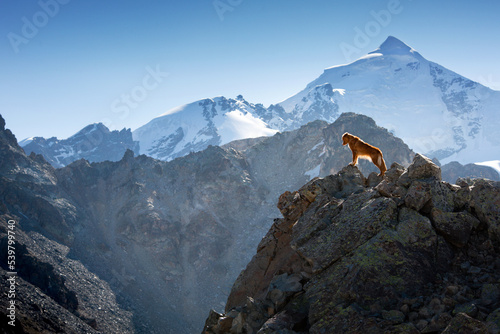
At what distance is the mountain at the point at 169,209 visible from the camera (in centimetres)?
9981

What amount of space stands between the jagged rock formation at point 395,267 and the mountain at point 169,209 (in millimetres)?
71859

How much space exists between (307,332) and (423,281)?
168 inches

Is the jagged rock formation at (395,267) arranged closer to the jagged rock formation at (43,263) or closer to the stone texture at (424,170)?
the stone texture at (424,170)

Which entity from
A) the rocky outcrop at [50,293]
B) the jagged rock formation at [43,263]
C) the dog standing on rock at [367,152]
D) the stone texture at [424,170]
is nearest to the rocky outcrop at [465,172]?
the rocky outcrop at [50,293]

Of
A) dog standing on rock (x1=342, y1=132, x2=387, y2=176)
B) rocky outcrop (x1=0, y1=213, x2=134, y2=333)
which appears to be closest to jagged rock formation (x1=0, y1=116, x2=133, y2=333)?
rocky outcrop (x1=0, y1=213, x2=134, y2=333)

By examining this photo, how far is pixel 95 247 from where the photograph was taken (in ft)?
363

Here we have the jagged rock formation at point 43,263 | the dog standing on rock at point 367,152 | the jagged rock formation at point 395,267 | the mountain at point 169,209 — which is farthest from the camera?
→ the mountain at point 169,209

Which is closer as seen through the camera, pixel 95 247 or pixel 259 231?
pixel 95 247

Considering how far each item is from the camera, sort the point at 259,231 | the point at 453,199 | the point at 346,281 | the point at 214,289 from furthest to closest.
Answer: the point at 259,231, the point at 214,289, the point at 453,199, the point at 346,281

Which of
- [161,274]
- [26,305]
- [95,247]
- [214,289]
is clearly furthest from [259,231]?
[26,305]

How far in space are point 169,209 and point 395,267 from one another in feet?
431

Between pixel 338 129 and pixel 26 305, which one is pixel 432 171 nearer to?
pixel 26 305

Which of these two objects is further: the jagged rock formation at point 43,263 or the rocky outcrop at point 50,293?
the jagged rock formation at point 43,263

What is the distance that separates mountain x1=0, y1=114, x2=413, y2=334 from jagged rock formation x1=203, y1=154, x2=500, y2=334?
71.9 meters
